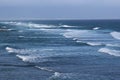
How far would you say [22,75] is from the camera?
28.1m

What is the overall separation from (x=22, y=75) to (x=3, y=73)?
1640mm

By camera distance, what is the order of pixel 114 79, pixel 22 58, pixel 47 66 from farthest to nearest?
pixel 22 58 < pixel 47 66 < pixel 114 79

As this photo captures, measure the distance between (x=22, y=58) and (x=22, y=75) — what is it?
9.82 meters

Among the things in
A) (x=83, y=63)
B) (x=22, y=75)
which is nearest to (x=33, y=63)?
(x=83, y=63)

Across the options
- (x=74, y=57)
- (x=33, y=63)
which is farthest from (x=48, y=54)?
(x=33, y=63)

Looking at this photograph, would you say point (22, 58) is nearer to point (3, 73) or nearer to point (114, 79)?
point (3, 73)

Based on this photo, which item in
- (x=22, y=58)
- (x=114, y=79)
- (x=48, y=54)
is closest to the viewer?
(x=114, y=79)

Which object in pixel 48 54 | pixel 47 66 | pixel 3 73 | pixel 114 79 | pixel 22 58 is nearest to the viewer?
pixel 114 79

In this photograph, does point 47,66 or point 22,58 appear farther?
point 22,58

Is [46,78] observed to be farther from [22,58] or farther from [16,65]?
[22,58]

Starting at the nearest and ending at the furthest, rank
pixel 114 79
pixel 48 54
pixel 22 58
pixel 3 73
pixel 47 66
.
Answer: pixel 114 79
pixel 3 73
pixel 47 66
pixel 22 58
pixel 48 54

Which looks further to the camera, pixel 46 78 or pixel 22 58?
pixel 22 58

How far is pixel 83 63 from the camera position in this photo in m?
34.3

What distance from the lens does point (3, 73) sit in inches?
1148
